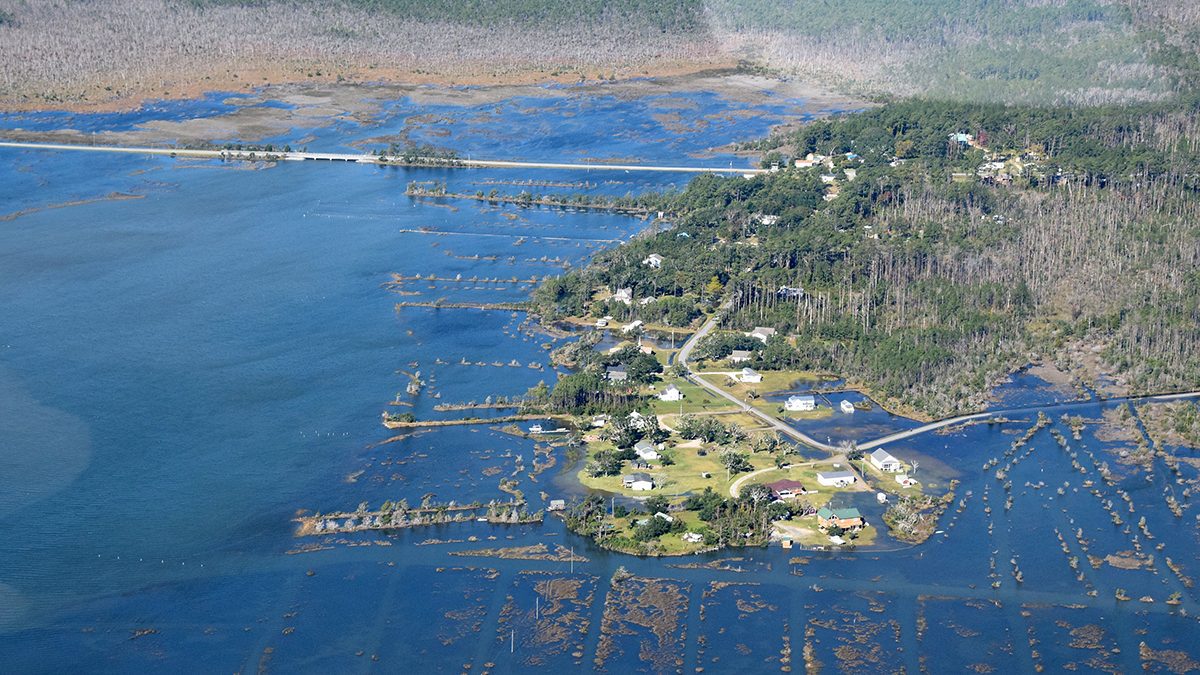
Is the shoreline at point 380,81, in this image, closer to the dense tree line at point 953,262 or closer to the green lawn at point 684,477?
the dense tree line at point 953,262

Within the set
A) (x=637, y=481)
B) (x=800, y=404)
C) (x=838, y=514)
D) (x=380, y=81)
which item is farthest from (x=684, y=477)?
(x=380, y=81)

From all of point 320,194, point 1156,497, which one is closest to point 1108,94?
point 320,194

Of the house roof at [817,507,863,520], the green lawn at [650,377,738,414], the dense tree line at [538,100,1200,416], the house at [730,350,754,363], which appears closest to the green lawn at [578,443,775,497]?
the house roof at [817,507,863,520]

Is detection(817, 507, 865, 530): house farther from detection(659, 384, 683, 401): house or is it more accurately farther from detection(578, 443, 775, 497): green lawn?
detection(659, 384, 683, 401): house

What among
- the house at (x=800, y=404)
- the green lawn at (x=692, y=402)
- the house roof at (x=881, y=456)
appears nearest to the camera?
the house roof at (x=881, y=456)

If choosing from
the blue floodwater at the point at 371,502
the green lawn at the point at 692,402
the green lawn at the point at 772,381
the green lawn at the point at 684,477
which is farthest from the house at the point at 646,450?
the green lawn at the point at 772,381

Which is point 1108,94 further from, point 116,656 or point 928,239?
point 116,656
